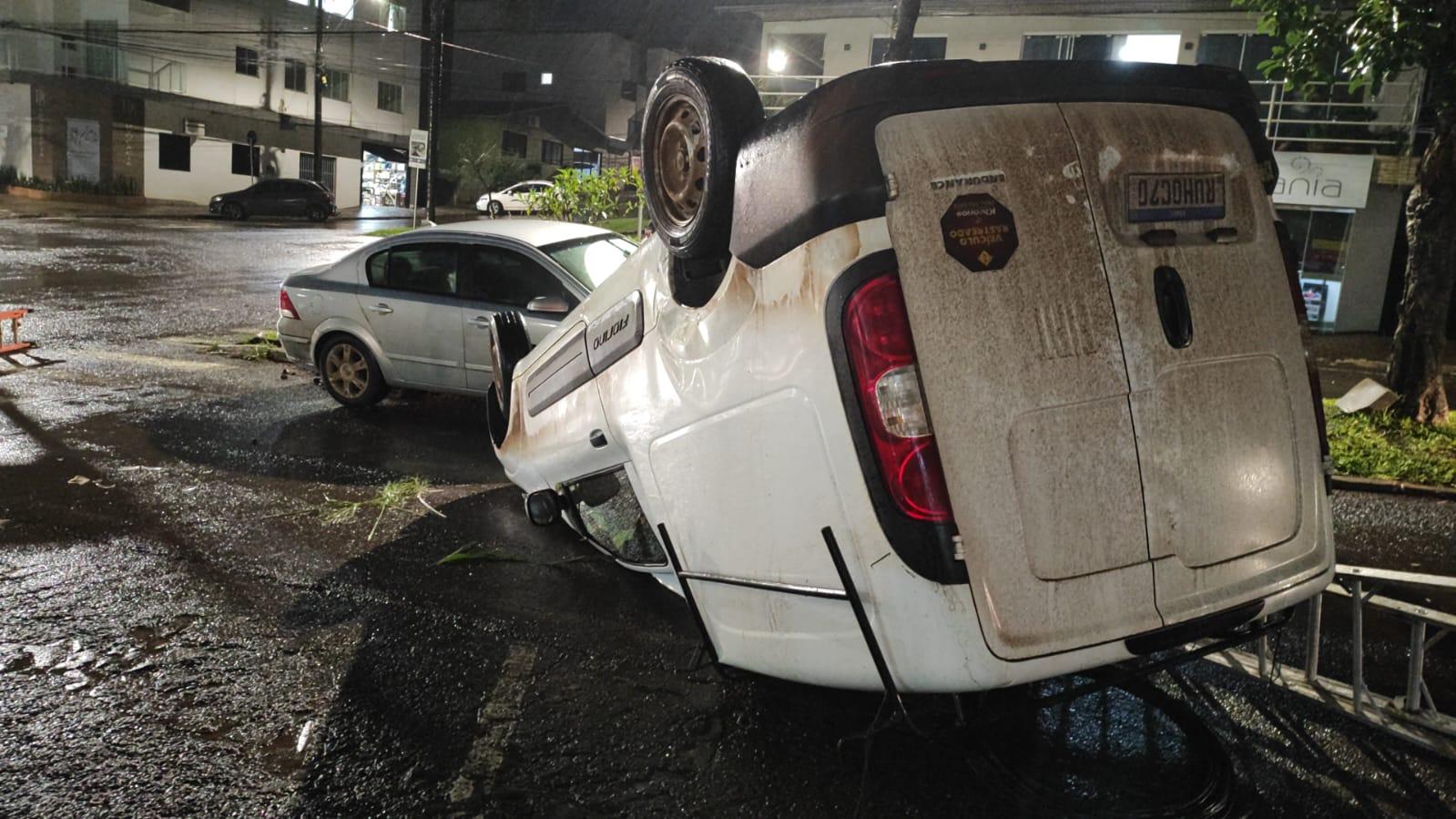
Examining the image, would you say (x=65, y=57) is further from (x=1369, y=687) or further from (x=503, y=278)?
(x=1369, y=687)

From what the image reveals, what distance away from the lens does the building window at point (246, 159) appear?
46625 millimetres

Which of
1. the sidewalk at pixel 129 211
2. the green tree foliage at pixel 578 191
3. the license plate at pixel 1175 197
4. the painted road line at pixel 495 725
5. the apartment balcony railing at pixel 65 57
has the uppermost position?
the apartment balcony railing at pixel 65 57

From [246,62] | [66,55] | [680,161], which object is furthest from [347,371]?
[246,62]

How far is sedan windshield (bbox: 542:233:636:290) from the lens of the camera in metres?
7.91

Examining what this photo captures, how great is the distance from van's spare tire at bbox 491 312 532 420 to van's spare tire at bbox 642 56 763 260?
235cm

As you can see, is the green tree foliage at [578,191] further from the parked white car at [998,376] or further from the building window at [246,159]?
the building window at [246,159]

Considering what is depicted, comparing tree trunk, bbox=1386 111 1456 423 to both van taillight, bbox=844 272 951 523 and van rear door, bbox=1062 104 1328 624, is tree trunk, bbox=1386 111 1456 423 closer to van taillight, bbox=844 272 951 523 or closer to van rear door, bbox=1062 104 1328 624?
van rear door, bbox=1062 104 1328 624

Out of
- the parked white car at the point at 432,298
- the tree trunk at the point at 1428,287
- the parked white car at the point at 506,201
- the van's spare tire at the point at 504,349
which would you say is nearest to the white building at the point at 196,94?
the parked white car at the point at 506,201

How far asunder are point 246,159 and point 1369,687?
50.7 metres

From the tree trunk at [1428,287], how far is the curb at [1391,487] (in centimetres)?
220

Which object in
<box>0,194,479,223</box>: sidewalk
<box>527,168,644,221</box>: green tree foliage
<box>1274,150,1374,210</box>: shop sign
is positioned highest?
<box>1274,150,1374,210</box>: shop sign

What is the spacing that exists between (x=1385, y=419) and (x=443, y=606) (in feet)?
28.2

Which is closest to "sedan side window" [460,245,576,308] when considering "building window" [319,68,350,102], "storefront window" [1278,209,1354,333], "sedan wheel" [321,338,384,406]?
"sedan wheel" [321,338,384,406]

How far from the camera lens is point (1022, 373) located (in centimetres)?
255
